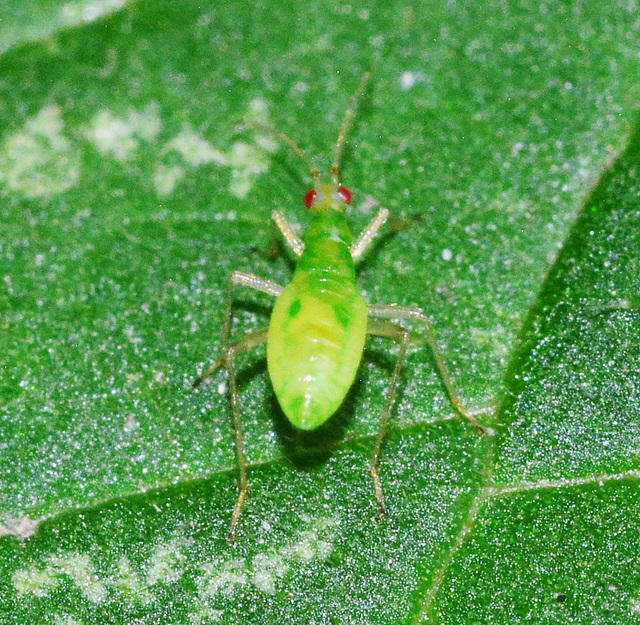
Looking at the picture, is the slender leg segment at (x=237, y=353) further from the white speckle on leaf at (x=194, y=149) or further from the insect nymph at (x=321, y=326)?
the white speckle on leaf at (x=194, y=149)

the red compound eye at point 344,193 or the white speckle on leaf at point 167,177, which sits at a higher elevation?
the white speckle on leaf at point 167,177

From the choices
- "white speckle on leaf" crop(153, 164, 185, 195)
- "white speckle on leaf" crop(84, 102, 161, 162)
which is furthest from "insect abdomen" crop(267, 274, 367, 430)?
"white speckle on leaf" crop(84, 102, 161, 162)

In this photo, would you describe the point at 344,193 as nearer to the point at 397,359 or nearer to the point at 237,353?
the point at 397,359

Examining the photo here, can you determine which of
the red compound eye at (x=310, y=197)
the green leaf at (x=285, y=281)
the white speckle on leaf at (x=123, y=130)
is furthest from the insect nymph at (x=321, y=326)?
the white speckle on leaf at (x=123, y=130)

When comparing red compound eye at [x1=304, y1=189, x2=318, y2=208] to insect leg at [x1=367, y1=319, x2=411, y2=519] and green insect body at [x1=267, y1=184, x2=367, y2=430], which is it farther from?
insect leg at [x1=367, y1=319, x2=411, y2=519]

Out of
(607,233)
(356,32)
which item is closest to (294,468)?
(607,233)

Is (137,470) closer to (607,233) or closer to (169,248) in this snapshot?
(169,248)
